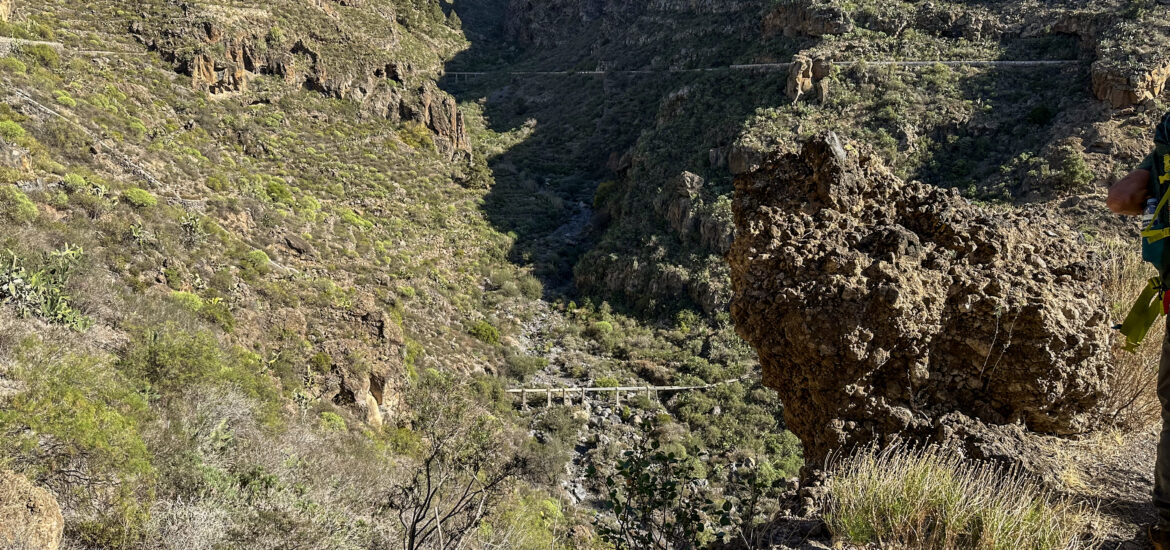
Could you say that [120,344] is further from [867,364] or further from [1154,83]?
[1154,83]

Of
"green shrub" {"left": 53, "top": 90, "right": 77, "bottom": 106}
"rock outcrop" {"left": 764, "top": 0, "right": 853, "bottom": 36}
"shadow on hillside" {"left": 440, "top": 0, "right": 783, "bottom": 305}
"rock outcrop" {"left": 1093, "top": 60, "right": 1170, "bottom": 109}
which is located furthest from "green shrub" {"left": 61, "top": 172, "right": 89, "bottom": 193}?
"rock outcrop" {"left": 764, "top": 0, "right": 853, "bottom": 36}

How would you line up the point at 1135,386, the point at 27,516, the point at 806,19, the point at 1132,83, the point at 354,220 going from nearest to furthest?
the point at 27,516 < the point at 1135,386 < the point at 354,220 < the point at 1132,83 < the point at 806,19

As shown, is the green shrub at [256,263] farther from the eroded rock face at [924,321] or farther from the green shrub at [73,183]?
the eroded rock face at [924,321]

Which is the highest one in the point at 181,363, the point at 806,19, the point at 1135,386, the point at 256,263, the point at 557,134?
the point at 806,19

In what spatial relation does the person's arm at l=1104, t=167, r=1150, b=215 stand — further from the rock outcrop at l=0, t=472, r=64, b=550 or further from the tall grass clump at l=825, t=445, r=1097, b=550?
the rock outcrop at l=0, t=472, r=64, b=550

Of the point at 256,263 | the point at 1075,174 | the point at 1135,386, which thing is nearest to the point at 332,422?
the point at 256,263

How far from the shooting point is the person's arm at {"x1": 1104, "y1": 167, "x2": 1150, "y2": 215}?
2227 millimetres

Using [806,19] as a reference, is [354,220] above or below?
below

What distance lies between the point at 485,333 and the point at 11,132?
37.0 ft

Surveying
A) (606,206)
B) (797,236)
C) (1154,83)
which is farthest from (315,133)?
(1154,83)

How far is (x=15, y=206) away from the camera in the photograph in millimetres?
8688

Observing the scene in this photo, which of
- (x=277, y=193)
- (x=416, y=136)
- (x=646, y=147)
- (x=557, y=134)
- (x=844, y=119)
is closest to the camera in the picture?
(x=277, y=193)

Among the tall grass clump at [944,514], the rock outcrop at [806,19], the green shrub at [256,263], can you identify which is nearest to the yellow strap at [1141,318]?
the tall grass clump at [944,514]

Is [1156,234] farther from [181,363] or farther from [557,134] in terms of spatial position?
[557,134]
